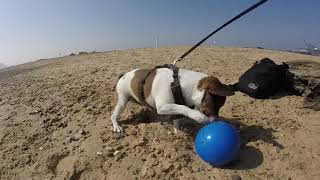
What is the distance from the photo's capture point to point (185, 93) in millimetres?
6012

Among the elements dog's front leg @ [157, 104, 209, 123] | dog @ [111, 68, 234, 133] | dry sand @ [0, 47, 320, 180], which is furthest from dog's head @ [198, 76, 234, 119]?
dry sand @ [0, 47, 320, 180]

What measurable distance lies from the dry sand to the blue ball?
21 centimetres

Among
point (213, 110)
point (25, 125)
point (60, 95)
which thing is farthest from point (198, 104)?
point (60, 95)

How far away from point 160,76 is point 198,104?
88 centimetres

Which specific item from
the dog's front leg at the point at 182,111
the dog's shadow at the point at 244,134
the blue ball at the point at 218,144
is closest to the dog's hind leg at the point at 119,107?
the dog's shadow at the point at 244,134

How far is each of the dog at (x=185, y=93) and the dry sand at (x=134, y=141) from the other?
52 cm

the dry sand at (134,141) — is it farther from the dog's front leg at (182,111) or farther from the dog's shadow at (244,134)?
the dog's front leg at (182,111)

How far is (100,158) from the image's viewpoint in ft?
20.0

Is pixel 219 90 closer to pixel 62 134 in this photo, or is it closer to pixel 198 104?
pixel 198 104

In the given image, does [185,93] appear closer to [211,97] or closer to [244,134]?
[211,97]

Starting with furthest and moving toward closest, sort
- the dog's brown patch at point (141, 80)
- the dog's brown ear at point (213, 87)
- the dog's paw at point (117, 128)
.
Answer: the dog's paw at point (117, 128), the dog's brown patch at point (141, 80), the dog's brown ear at point (213, 87)

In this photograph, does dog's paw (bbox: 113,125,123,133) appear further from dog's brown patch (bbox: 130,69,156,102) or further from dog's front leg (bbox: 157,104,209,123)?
dog's front leg (bbox: 157,104,209,123)

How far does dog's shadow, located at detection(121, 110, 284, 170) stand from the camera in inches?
226

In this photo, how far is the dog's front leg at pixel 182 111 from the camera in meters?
5.75
